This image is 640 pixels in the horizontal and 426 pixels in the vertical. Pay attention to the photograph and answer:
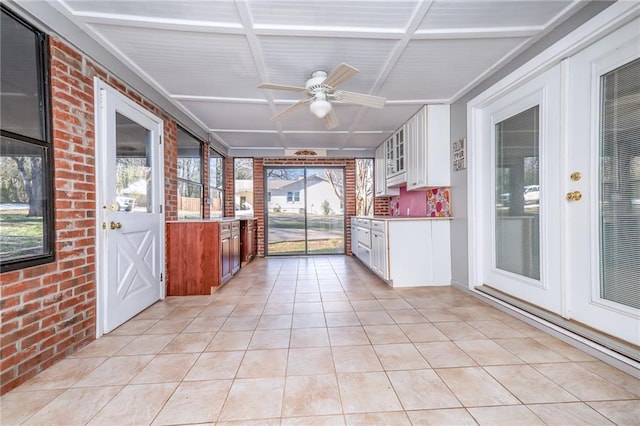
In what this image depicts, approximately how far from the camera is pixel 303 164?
620cm

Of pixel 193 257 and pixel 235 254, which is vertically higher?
pixel 193 257

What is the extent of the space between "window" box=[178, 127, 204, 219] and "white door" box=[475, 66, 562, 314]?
3705 mm

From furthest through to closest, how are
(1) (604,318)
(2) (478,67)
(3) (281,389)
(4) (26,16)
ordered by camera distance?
1. (2) (478,67)
2. (1) (604,318)
3. (4) (26,16)
4. (3) (281,389)

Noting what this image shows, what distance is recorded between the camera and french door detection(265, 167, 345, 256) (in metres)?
6.28

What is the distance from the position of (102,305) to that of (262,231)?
159 inches

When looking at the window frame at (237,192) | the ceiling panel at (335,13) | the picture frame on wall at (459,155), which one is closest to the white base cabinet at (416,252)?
the picture frame on wall at (459,155)

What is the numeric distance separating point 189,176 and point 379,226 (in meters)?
2.85

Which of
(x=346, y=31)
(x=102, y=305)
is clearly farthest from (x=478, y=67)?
(x=102, y=305)

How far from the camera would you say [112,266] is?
2.36 meters

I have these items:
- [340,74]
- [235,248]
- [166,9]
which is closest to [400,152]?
[340,74]

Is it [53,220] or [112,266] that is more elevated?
[53,220]

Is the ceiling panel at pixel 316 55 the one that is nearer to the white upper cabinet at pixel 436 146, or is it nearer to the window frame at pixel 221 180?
the white upper cabinet at pixel 436 146

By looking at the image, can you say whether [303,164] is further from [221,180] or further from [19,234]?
[19,234]

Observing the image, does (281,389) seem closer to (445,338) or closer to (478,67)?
(445,338)
